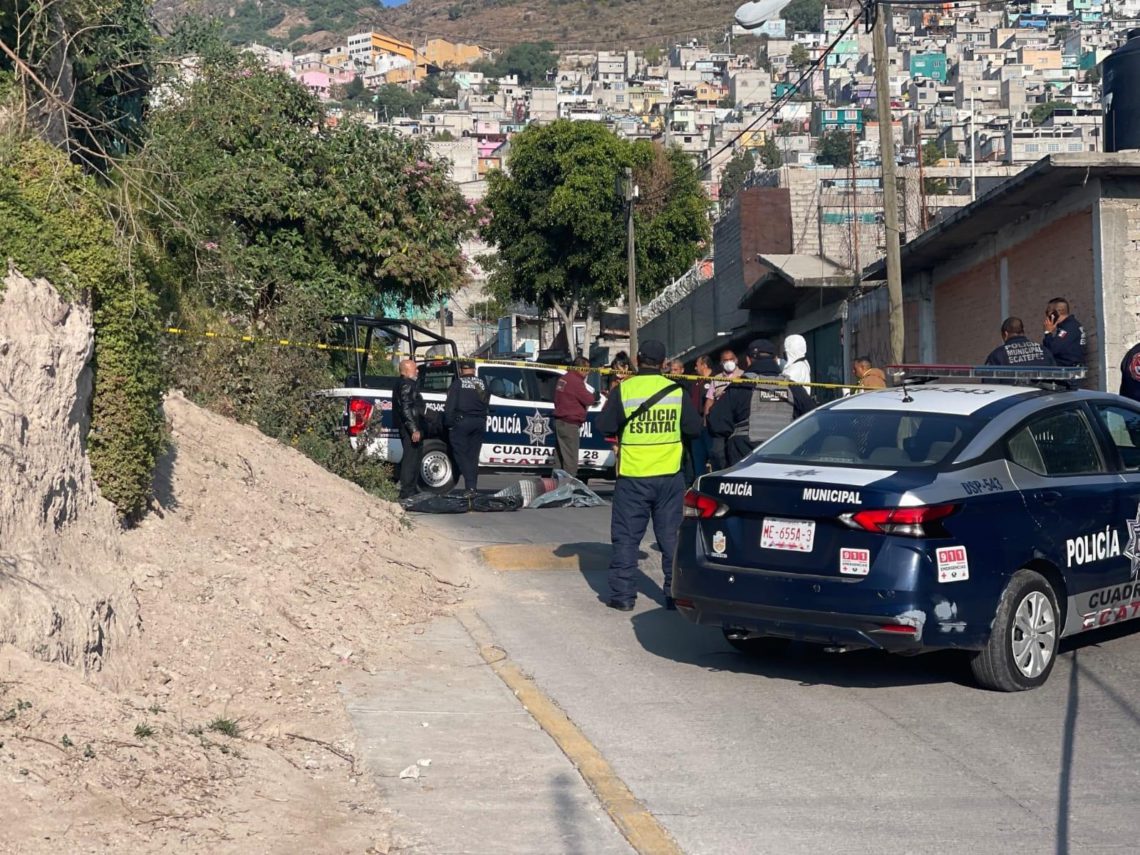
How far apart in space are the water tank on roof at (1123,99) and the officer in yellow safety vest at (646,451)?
1194cm

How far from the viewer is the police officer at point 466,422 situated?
17.2 m

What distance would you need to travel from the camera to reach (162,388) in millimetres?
9445

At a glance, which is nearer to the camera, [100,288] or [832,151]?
[100,288]

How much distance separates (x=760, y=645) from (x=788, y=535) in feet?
4.33

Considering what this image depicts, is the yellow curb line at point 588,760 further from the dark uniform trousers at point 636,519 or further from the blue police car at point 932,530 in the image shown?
the dark uniform trousers at point 636,519

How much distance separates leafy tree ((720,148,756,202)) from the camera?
278ft

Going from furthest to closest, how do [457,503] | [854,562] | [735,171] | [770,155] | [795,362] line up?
[735,171] → [770,155] → [457,503] → [795,362] → [854,562]

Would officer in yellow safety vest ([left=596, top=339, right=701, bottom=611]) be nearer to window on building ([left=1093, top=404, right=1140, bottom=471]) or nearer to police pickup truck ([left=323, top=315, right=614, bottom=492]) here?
window on building ([left=1093, top=404, right=1140, bottom=471])

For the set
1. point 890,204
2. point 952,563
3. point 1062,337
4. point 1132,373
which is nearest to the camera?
point 952,563

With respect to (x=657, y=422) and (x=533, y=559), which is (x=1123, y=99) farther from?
(x=657, y=422)

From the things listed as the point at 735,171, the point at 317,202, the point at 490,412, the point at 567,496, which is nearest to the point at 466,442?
the point at 567,496

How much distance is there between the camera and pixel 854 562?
25.2 feet

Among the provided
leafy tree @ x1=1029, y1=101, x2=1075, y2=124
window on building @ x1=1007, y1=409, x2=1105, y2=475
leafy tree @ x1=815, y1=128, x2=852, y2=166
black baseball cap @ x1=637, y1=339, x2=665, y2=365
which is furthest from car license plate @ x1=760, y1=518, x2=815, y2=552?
leafy tree @ x1=1029, y1=101, x2=1075, y2=124

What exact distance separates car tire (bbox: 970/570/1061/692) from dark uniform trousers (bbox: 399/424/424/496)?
10.4 m
